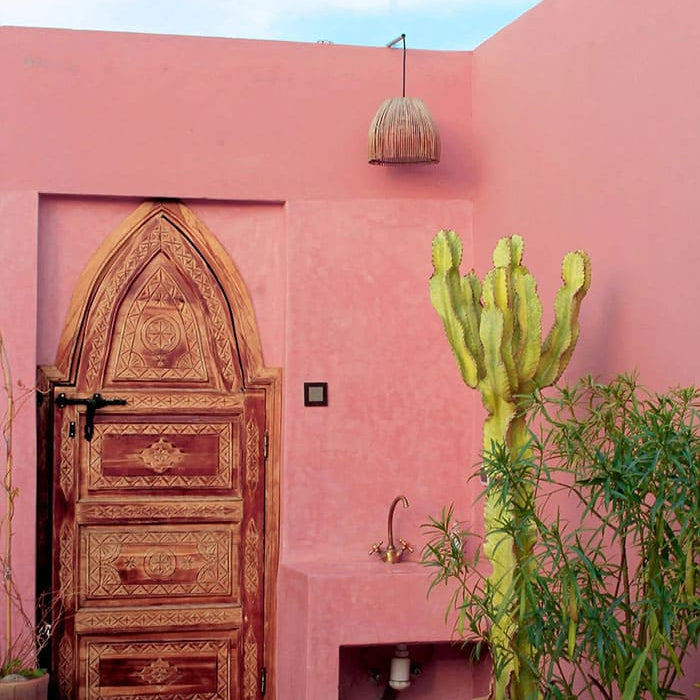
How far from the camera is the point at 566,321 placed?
4.93m

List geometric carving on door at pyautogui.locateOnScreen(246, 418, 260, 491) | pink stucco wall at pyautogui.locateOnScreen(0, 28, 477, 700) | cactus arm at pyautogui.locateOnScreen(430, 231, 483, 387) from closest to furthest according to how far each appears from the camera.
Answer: cactus arm at pyautogui.locateOnScreen(430, 231, 483, 387), pink stucco wall at pyautogui.locateOnScreen(0, 28, 477, 700), geometric carving on door at pyautogui.locateOnScreen(246, 418, 260, 491)

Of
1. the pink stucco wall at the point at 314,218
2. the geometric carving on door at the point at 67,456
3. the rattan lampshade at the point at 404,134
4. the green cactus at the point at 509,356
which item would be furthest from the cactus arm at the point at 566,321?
the geometric carving on door at the point at 67,456

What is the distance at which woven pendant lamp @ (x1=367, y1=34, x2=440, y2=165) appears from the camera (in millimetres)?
6129

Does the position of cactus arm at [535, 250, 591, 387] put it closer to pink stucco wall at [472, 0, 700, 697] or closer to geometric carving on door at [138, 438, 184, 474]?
pink stucco wall at [472, 0, 700, 697]

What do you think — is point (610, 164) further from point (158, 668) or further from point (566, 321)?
point (158, 668)

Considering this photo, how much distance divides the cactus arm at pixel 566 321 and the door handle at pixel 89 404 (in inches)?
93.4

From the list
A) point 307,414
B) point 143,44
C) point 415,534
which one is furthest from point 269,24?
point 415,534

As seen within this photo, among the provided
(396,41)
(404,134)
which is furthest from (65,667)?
(396,41)

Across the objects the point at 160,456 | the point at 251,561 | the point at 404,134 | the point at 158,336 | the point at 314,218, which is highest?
the point at 404,134

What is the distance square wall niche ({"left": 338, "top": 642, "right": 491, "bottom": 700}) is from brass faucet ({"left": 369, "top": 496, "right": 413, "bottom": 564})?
43 cm

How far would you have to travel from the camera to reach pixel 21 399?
243 inches

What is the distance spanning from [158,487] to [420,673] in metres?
1.58

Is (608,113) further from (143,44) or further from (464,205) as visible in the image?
(143,44)

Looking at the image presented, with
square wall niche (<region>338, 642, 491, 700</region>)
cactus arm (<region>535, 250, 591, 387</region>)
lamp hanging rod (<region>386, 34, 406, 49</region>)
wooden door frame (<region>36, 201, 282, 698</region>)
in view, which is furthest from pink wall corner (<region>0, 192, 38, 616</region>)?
cactus arm (<region>535, 250, 591, 387</region>)
